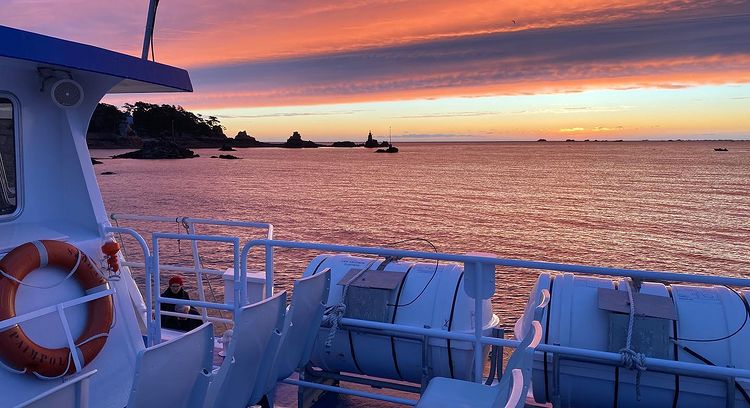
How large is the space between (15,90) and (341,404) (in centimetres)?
315

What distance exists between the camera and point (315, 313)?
3562 millimetres

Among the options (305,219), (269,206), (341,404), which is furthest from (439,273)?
(269,206)

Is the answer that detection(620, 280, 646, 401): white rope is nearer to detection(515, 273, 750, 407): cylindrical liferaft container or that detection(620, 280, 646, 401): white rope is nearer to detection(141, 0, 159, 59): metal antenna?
detection(515, 273, 750, 407): cylindrical liferaft container

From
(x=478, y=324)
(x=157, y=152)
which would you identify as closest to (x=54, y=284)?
(x=478, y=324)

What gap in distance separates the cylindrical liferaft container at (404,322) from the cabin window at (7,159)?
7.50 ft

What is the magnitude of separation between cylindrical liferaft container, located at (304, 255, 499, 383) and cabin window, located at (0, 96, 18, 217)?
7.50 ft

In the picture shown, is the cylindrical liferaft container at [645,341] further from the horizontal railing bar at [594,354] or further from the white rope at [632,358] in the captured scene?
the horizontal railing bar at [594,354]

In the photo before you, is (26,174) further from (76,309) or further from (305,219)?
(305,219)

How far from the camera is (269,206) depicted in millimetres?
42594

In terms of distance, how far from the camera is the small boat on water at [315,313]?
324cm

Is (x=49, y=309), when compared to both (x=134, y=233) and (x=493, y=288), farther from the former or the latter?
(x=493, y=288)

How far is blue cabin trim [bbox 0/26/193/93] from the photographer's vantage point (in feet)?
10.8

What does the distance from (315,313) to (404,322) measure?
0.79 m

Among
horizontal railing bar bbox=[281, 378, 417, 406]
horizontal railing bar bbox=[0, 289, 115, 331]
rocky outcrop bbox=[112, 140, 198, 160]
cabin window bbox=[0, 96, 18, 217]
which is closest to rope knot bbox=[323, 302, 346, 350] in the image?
horizontal railing bar bbox=[281, 378, 417, 406]
